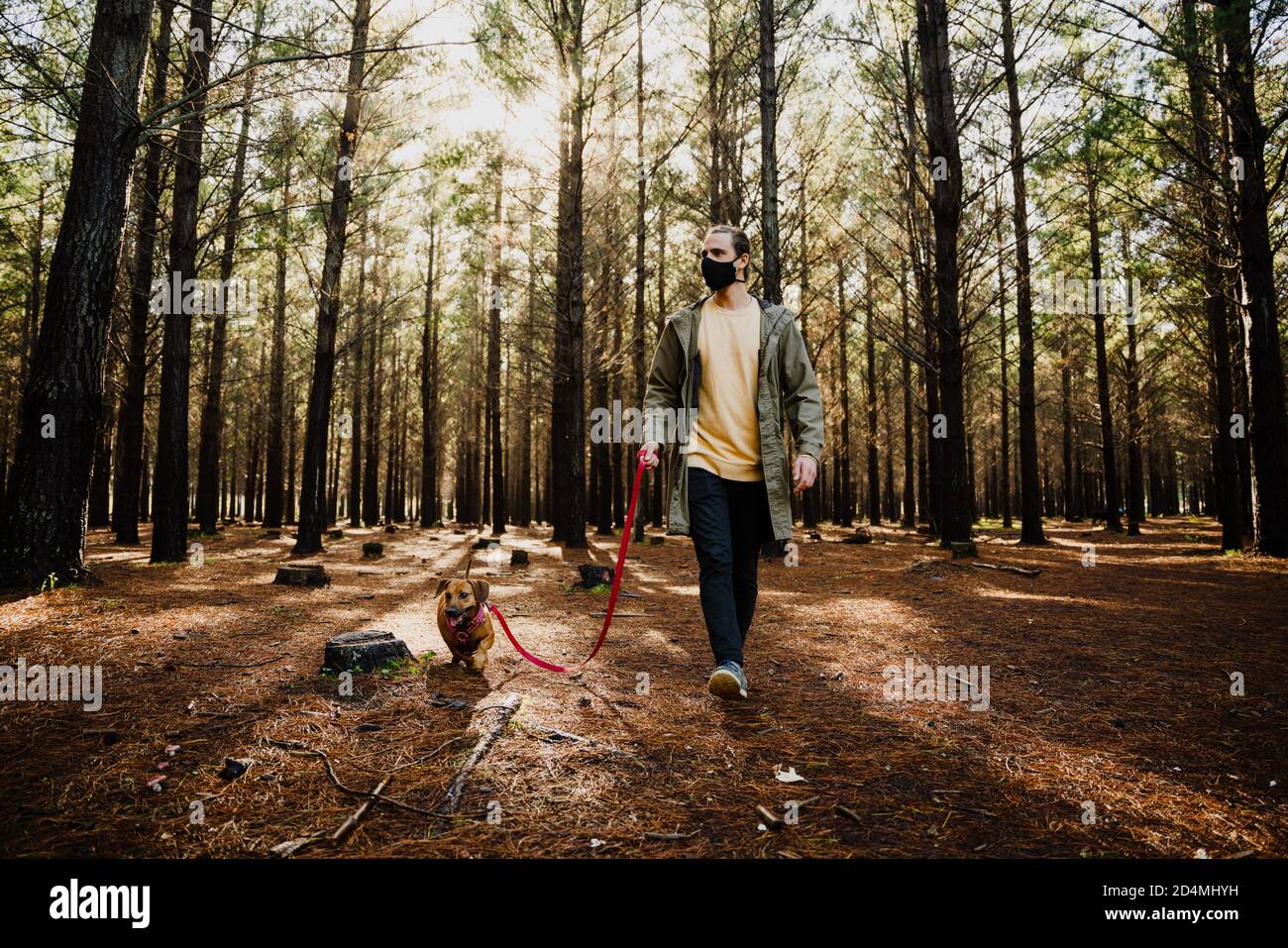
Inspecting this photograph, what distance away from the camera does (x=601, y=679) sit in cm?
382

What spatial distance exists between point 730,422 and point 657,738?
169 cm

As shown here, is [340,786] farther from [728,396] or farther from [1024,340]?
[1024,340]

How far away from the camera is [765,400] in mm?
3441

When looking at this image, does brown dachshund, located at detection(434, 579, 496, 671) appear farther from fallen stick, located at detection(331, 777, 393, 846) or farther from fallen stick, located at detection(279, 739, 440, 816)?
fallen stick, located at detection(331, 777, 393, 846)

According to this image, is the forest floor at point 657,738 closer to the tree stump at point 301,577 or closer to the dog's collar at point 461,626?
the dog's collar at point 461,626

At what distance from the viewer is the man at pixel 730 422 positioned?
3332 mm

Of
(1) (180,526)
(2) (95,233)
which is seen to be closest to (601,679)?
(2) (95,233)

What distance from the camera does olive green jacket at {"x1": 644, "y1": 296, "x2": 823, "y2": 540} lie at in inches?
133

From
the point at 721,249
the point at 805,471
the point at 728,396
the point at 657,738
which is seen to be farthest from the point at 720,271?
the point at 657,738

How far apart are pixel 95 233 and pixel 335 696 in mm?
5701

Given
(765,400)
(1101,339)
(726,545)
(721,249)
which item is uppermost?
(1101,339)

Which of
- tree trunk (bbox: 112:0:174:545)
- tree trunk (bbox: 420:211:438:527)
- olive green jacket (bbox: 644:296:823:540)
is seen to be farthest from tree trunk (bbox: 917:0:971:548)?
tree trunk (bbox: 420:211:438:527)
